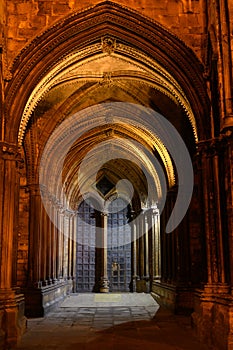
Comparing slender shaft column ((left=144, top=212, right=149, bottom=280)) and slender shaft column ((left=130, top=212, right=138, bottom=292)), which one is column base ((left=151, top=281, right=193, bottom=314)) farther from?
slender shaft column ((left=130, top=212, right=138, bottom=292))

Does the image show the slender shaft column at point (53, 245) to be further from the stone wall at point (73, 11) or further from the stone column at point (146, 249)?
the stone wall at point (73, 11)

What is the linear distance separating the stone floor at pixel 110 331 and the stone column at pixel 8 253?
0.27 meters

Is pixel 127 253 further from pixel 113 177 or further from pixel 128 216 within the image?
pixel 113 177

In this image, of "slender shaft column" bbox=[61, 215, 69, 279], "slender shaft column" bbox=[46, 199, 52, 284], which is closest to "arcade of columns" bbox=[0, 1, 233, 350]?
"slender shaft column" bbox=[46, 199, 52, 284]

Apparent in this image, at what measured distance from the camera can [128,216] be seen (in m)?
24.1

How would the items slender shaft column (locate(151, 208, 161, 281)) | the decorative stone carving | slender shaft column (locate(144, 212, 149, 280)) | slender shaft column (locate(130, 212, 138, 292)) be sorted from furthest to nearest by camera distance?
slender shaft column (locate(130, 212, 138, 292)), slender shaft column (locate(144, 212, 149, 280)), slender shaft column (locate(151, 208, 161, 281)), the decorative stone carving

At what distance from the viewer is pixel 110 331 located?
28.5 feet

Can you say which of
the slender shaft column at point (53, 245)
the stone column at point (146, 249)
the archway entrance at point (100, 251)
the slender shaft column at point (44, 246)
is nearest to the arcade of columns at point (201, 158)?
A: the slender shaft column at point (44, 246)

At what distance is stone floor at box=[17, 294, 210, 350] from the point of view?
288 inches

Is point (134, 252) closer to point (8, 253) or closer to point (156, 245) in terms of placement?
point (156, 245)

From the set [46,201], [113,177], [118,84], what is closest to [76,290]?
[113,177]

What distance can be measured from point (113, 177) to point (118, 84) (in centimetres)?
1110

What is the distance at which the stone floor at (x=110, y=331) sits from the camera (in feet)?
24.0

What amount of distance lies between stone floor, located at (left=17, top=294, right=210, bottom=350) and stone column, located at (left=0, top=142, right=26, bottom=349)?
27cm
